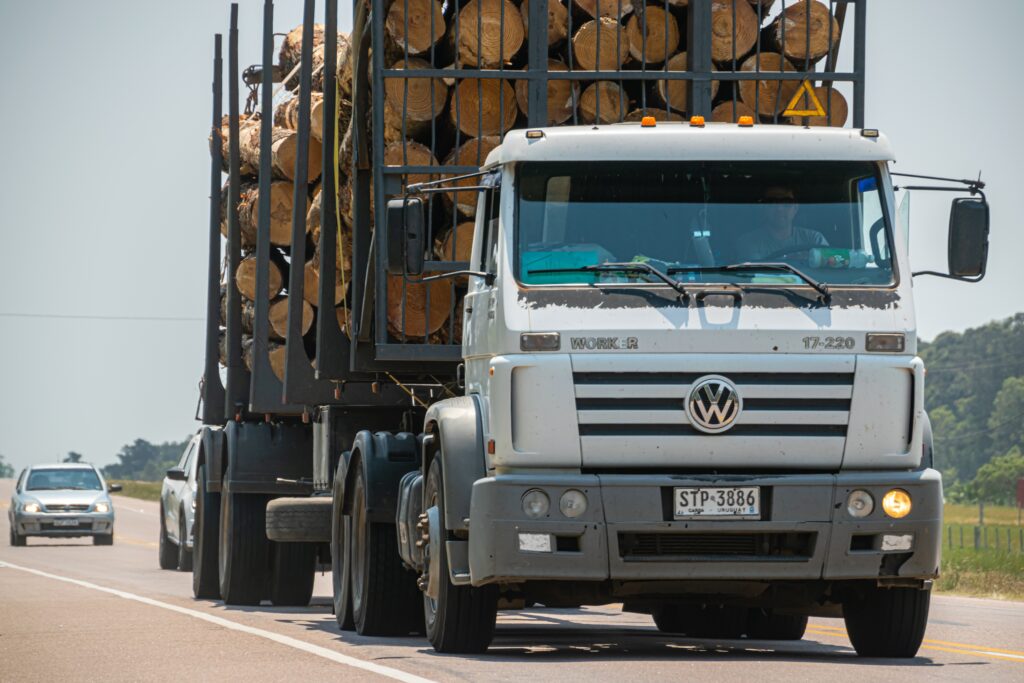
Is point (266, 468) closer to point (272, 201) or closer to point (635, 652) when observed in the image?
point (272, 201)

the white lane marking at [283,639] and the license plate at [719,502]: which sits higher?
the license plate at [719,502]

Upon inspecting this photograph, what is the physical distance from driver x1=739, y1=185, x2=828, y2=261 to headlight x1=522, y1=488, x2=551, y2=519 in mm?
1652

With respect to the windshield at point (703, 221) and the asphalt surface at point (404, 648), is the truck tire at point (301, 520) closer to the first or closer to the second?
the asphalt surface at point (404, 648)

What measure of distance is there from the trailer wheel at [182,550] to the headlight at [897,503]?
1502cm

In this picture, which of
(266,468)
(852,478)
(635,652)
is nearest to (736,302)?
(852,478)

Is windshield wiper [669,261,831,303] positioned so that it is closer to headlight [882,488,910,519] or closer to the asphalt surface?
headlight [882,488,910,519]

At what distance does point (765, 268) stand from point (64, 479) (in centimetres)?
2806

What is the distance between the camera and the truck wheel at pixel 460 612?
11180 mm

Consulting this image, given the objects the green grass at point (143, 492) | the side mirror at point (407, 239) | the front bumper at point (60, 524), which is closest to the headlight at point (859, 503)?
the side mirror at point (407, 239)

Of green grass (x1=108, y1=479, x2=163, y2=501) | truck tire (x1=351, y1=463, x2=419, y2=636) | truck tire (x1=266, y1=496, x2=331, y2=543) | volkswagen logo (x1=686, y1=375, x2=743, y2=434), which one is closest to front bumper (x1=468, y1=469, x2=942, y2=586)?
volkswagen logo (x1=686, y1=375, x2=743, y2=434)

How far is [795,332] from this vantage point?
10.3 m

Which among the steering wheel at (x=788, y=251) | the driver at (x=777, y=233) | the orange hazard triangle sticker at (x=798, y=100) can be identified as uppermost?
the orange hazard triangle sticker at (x=798, y=100)

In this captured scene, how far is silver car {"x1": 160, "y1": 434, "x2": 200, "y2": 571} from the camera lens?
23.9 meters

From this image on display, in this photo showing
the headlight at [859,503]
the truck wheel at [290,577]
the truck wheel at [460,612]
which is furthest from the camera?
the truck wheel at [290,577]
